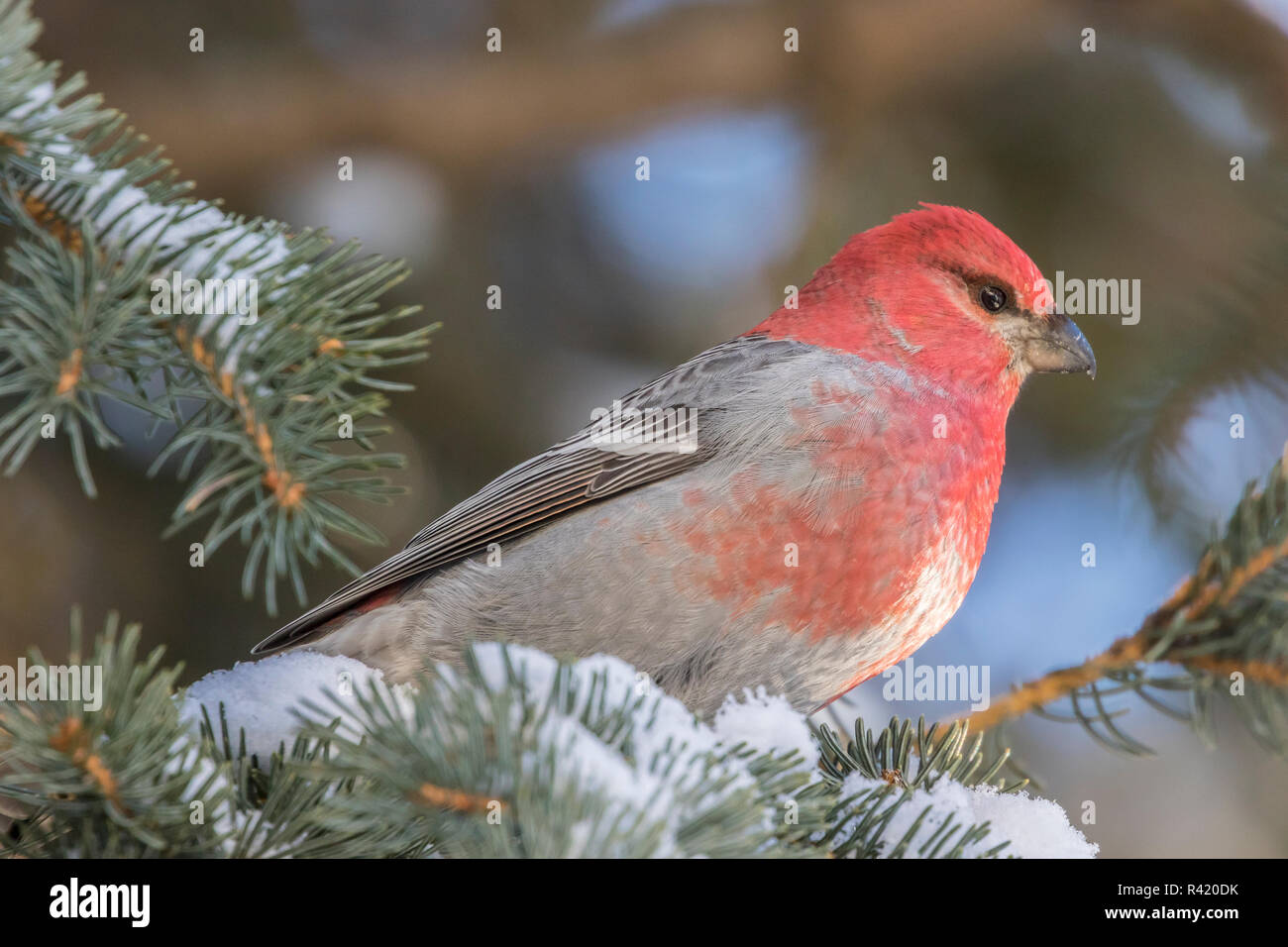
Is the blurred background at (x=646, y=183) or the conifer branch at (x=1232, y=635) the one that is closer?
the conifer branch at (x=1232, y=635)

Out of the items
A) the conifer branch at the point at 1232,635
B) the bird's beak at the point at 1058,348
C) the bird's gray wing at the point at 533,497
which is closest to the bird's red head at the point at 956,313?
the bird's beak at the point at 1058,348

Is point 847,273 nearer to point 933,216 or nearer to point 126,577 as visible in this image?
point 933,216

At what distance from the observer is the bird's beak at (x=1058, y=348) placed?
305cm

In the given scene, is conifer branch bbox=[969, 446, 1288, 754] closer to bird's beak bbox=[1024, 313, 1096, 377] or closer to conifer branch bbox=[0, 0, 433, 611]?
bird's beak bbox=[1024, 313, 1096, 377]

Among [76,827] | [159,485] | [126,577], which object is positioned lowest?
[76,827]

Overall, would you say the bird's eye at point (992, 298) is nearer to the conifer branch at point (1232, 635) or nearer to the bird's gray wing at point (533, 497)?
the bird's gray wing at point (533, 497)

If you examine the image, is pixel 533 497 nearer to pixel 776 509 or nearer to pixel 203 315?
pixel 776 509

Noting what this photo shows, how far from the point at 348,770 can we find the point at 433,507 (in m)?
2.26

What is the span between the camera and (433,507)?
3.62 meters

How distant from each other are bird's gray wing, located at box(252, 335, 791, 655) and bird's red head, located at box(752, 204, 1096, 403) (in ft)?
1.16

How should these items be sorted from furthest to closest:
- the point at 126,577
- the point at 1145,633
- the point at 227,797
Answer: the point at 126,577 → the point at 1145,633 → the point at 227,797

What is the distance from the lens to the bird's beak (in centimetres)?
305

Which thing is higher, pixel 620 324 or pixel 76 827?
pixel 620 324
